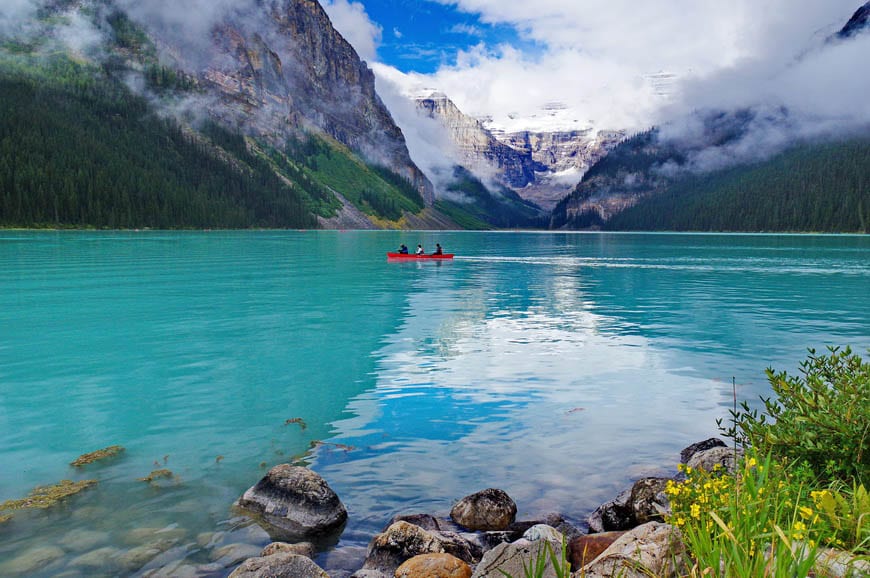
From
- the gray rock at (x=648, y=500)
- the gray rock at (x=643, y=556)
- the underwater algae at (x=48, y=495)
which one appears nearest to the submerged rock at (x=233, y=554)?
the underwater algae at (x=48, y=495)

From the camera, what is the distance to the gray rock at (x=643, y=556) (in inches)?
255

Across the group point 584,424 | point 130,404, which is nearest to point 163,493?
point 130,404

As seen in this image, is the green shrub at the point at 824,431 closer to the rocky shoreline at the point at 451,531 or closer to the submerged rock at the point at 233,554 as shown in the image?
the rocky shoreline at the point at 451,531

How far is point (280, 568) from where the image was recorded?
28.3 ft

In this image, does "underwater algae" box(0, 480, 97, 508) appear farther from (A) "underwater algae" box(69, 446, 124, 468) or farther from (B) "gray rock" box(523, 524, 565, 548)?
(B) "gray rock" box(523, 524, 565, 548)

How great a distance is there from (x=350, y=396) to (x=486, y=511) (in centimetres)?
1002

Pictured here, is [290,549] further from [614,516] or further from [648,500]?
[648,500]

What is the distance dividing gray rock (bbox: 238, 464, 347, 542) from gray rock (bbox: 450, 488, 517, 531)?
7.64ft

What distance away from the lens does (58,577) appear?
9555 millimetres

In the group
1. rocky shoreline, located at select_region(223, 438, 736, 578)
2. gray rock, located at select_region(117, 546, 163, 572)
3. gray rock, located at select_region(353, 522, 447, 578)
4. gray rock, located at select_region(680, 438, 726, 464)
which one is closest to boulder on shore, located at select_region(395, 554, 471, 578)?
rocky shoreline, located at select_region(223, 438, 736, 578)

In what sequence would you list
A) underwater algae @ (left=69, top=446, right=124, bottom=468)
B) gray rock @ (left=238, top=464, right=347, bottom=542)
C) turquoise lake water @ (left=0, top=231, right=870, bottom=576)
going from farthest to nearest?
underwater algae @ (left=69, top=446, right=124, bottom=468) → turquoise lake water @ (left=0, top=231, right=870, bottom=576) → gray rock @ (left=238, top=464, right=347, bottom=542)

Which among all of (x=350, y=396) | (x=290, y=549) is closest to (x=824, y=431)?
(x=290, y=549)

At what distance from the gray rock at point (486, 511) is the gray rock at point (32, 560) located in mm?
7053

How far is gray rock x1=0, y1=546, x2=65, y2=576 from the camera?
31.8 feet
